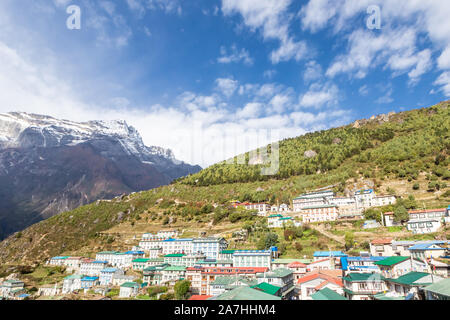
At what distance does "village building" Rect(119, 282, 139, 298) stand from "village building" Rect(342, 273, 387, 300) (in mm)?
31423

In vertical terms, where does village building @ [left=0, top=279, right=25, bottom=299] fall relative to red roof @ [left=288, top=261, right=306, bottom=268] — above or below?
below

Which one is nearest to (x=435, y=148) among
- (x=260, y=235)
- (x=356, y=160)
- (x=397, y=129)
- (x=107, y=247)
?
(x=356, y=160)

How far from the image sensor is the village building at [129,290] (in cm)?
4303

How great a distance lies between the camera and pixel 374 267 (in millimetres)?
31688

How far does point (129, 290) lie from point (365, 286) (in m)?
34.2

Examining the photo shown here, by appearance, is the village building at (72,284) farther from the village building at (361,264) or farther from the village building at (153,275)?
the village building at (361,264)

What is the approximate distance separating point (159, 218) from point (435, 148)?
79372 millimetres

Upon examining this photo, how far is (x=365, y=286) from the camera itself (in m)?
26.8

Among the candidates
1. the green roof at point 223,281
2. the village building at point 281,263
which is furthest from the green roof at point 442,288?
the village building at point 281,263

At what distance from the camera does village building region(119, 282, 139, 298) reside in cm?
4303

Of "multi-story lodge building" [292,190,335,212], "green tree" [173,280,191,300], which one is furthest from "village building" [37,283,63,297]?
"multi-story lodge building" [292,190,335,212]

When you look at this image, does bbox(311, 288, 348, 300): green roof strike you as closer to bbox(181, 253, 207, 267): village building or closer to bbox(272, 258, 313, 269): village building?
bbox(272, 258, 313, 269): village building

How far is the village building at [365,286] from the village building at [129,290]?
31.4m

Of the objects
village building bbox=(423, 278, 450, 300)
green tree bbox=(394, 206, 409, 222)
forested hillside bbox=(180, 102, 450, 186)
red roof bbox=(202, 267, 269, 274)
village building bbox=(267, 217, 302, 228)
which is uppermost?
forested hillside bbox=(180, 102, 450, 186)
